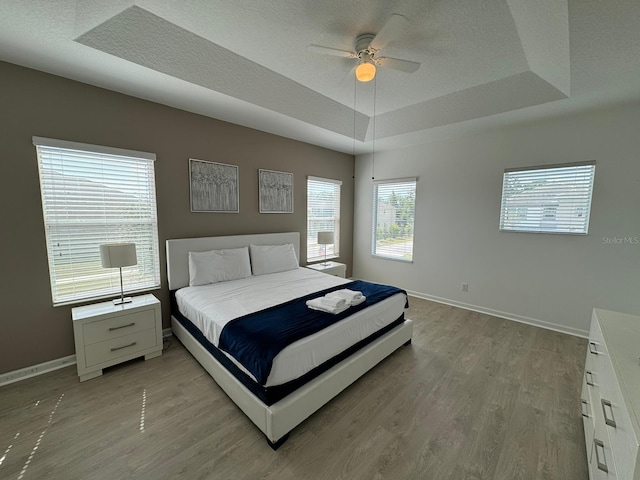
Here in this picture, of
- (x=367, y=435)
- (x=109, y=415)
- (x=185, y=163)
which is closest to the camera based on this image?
(x=367, y=435)

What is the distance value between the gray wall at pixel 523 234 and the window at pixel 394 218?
155mm

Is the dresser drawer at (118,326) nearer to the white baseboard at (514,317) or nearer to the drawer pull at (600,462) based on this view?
the drawer pull at (600,462)

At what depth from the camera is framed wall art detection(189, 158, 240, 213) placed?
3.21 meters

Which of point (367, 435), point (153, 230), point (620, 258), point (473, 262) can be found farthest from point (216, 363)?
point (620, 258)

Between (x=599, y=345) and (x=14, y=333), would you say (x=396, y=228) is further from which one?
(x=14, y=333)

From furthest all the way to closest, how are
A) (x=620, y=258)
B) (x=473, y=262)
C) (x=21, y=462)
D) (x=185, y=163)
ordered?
1. (x=473, y=262)
2. (x=185, y=163)
3. (x=620, y=258)
4. (x=21, y=462)

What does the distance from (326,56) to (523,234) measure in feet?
10.8

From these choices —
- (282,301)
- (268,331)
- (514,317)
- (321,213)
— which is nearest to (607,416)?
(268,331)

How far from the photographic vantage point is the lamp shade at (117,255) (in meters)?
2.37

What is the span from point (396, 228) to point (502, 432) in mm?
3391

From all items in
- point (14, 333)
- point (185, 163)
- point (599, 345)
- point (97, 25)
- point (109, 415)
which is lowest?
point (109, 415)

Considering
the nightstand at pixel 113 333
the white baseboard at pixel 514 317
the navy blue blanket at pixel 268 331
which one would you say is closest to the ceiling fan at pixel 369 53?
the navy blue blanket at pixel 268 331

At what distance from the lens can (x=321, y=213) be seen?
4.88 metres

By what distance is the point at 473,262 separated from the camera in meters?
3.90
